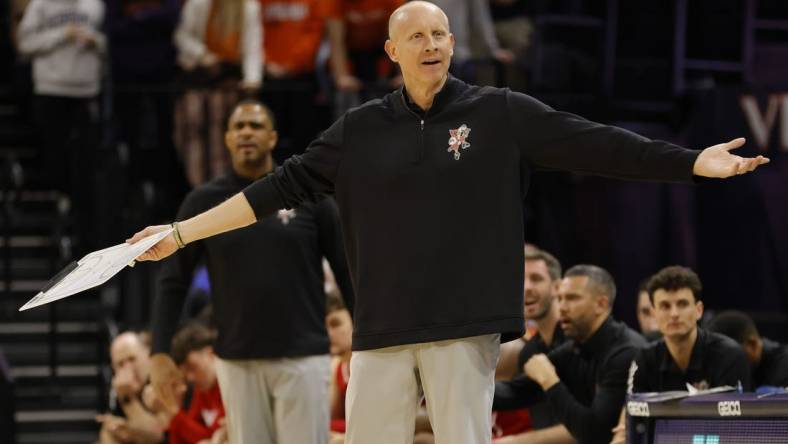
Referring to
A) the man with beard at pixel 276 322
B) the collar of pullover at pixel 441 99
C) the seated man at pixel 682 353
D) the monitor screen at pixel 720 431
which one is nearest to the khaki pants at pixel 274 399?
the man with beard at pixel 276 322

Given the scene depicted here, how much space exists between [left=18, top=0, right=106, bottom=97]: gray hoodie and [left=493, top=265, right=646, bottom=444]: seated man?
4.54 m

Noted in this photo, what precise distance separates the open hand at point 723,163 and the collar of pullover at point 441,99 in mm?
771

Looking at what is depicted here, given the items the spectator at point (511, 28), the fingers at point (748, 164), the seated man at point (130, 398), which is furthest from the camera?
the spectator at point (511, 28)

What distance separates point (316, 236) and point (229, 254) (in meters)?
0.38

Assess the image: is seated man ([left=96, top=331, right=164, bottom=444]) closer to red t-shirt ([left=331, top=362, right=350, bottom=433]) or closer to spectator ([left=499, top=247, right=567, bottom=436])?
red t-shirt ([left=331, top=362, right=350, bottom=433])

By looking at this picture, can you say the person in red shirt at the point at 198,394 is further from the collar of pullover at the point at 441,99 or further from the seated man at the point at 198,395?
the collar of pullover at the point at 441,99

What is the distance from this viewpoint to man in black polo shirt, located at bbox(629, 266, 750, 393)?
6.23m

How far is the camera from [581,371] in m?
7.02

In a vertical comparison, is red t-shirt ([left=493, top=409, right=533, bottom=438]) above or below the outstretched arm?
below

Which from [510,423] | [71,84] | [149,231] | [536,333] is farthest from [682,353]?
[71,84]

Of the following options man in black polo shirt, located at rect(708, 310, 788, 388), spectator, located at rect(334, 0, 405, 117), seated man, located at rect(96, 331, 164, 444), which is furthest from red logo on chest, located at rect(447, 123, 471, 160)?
spectator, located at rect(334, 0, 405, 117)

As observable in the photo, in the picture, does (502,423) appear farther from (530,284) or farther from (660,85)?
(660,85)

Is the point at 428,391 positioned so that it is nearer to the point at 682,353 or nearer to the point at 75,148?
the point at 682,353

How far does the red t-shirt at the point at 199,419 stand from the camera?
7.89 m
